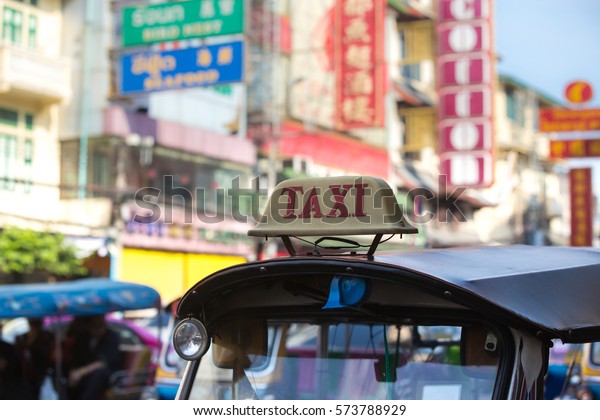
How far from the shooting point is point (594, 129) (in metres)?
23.4

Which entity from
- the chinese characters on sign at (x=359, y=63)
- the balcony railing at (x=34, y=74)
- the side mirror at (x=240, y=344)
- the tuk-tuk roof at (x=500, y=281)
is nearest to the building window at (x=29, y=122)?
the balcony railing at (x=34, y=74)

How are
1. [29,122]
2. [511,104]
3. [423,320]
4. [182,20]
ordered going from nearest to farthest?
[423,320] → [182,20] → [29,122] → [511,104]

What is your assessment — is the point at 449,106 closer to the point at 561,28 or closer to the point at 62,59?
the point at 62,59

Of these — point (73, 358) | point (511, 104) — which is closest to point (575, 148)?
point (511, 104)

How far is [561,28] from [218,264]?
16819 mm

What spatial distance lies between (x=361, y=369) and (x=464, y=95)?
1951 cm

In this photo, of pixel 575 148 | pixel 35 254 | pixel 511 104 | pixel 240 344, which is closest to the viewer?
pixel 240 344

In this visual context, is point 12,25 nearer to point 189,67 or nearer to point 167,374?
point 189,67

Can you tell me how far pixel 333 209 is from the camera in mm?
3086

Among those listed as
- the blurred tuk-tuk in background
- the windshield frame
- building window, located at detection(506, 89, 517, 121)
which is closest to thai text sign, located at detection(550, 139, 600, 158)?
building window, located at detection(506, 89, 517, 121)

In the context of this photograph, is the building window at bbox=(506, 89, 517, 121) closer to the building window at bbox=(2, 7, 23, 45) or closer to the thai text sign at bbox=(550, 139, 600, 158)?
the thai text sign at bbox=(550, 139, 600, 158)

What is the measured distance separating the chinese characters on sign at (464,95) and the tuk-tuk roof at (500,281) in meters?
19.1

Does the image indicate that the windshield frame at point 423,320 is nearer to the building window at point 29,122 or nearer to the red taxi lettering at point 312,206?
the red taxi lettering at point 312,206

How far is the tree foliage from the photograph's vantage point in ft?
55.7
